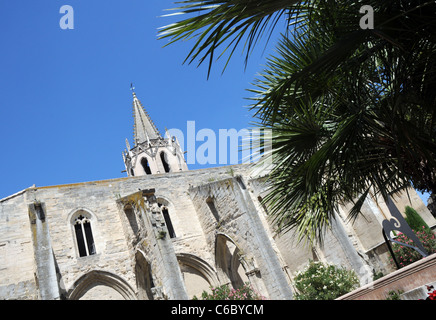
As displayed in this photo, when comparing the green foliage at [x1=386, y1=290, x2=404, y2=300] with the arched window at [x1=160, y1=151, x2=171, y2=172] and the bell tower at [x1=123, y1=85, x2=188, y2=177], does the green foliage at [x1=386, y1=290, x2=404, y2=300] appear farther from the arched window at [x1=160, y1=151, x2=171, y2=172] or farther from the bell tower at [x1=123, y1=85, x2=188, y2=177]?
the arched window at [x1=160, y1=151, x2=171, y2=172]

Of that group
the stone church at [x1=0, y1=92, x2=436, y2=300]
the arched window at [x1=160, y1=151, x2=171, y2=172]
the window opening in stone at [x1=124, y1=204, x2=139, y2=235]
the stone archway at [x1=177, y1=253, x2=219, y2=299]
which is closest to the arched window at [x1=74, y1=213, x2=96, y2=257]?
the stone church at [x1=0, y1=92, x2=436, y2=300]

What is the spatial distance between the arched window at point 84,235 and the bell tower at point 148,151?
18.7m

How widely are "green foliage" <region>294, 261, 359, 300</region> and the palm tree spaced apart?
644 centimetres

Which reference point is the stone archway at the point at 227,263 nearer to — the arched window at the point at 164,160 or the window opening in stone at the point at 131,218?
the window opening in stone at the point at 131,218

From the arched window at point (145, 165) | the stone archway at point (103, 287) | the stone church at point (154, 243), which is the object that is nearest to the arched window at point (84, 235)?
the stone church at point (154, 243)

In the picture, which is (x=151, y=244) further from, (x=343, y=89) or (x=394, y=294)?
(x=343, y=89)

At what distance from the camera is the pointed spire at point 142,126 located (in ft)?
118

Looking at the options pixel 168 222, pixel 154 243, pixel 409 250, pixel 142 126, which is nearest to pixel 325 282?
pixel 409 250

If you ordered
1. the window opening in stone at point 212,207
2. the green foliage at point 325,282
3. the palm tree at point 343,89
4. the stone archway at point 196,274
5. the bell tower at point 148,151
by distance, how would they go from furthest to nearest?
the bell tower at point 148,151
the window opening in stone at point 212,207
the stone archway at point 196,274
the green foliage at point 325,282
the palm tree at point 343,89

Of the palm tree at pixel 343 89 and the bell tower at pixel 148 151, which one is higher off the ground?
the bell tower at pixel 148 151

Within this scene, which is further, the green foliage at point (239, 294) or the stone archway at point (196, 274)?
the stone archway at point (196, 274)

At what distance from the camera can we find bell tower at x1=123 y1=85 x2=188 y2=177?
113 ft

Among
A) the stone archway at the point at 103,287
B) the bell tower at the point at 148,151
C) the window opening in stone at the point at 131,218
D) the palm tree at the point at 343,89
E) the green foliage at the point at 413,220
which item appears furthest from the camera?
the bell tower at the point at 148,151

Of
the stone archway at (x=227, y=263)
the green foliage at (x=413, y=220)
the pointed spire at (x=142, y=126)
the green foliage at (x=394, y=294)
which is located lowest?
the green foliage at (x=394, y=294)
